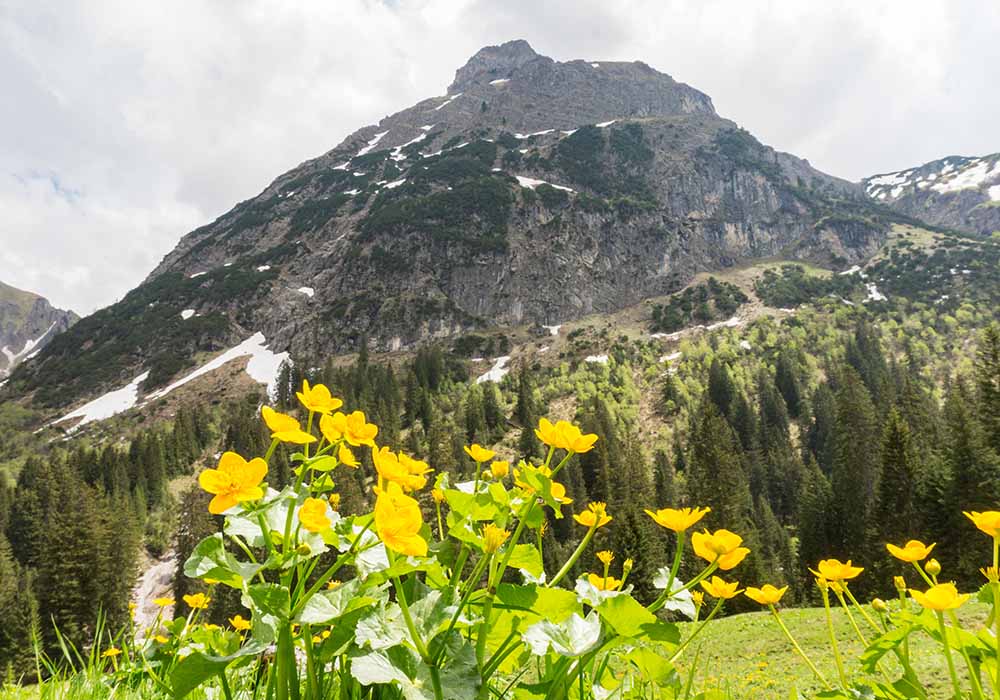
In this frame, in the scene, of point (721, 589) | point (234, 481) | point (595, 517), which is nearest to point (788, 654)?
point (721, 589)

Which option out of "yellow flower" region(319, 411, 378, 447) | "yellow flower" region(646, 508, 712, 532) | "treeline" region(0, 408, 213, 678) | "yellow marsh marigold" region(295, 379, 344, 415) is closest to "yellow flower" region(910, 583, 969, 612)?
"yellow flower" region(646, 508, 712, 532)

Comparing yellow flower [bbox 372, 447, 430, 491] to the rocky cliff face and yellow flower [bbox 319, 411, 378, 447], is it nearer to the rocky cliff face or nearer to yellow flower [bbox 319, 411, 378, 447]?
yellow flower [bbox 319, 411, 378, 447]

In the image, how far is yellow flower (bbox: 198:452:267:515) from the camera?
112 centimetres

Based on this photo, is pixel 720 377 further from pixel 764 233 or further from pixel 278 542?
pixel 764 233

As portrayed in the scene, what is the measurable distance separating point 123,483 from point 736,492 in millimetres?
72420

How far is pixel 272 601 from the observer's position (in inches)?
42.8

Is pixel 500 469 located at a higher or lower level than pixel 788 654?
higher

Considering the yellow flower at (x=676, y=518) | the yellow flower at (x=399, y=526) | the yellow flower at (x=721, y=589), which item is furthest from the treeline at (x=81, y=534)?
the yellow flower at (x=721, y=589)

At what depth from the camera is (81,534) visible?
91.4 feet

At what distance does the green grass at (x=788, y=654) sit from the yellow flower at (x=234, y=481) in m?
7.09

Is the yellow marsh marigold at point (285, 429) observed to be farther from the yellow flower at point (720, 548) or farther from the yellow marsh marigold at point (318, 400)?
the yellow flower at point (720, 548)

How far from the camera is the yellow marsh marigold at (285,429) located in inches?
50.8

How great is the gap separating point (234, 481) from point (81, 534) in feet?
121

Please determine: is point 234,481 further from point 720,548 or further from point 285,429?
point 720,548
